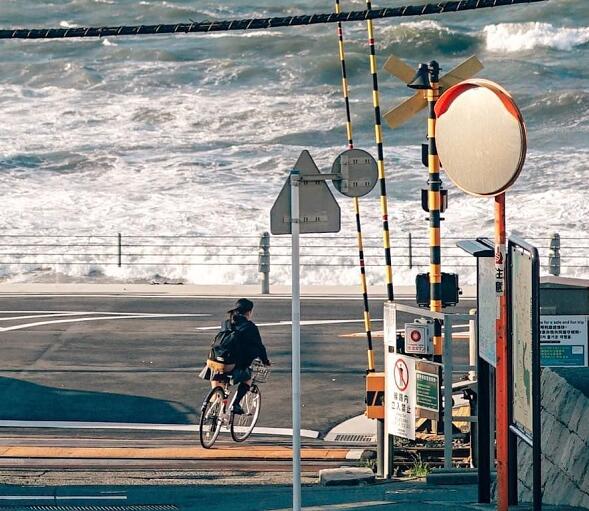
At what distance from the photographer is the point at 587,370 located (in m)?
8.81

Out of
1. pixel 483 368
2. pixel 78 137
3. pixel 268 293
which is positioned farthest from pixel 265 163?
pixel 483 368

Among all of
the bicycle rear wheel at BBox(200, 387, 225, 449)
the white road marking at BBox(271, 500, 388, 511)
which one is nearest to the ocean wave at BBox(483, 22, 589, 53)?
the bicycle rear wheel at BBox(200, 387, 225, 449)

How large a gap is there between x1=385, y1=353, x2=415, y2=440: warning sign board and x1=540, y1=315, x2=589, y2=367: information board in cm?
112

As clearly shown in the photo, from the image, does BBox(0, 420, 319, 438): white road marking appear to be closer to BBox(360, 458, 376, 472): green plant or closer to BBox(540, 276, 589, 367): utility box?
BBox(360, 458, 376, 472): green plant

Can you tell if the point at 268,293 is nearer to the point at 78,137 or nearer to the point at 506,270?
the point at 506,270

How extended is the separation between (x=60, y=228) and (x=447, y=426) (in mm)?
24241

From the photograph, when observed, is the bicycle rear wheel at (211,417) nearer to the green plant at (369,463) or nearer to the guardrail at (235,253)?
the green plant at (369,463)

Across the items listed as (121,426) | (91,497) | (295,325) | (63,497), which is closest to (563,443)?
(295,325)

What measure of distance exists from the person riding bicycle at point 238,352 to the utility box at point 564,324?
3587 millimetres

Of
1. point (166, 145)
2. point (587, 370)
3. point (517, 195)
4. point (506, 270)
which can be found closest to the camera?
point (506, 270)

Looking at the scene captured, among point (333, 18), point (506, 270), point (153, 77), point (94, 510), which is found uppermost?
point (153, 77)

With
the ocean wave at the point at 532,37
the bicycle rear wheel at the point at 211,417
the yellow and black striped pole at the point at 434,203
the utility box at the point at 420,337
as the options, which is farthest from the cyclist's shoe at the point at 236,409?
the ocean wave at the point at 532,37

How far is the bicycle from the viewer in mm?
13273

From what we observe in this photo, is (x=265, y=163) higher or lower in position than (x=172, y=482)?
higher
